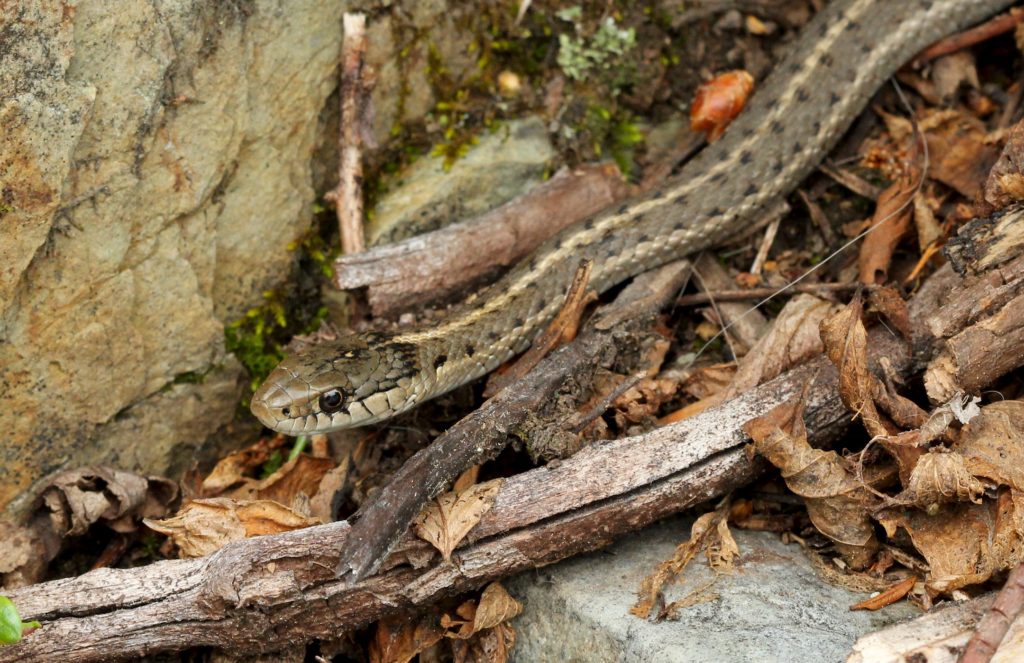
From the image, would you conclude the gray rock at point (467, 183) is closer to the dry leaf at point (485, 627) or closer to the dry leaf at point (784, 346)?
the dry leaf at point (784, 346)

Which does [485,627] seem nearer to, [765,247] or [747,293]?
[747,293]

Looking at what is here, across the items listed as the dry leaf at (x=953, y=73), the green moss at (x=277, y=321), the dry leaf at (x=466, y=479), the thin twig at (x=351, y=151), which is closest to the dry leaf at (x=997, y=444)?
the dry leaf at (x=466, y=479)

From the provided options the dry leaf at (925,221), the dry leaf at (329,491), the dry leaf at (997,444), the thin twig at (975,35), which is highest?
the thin twig at (975,35)

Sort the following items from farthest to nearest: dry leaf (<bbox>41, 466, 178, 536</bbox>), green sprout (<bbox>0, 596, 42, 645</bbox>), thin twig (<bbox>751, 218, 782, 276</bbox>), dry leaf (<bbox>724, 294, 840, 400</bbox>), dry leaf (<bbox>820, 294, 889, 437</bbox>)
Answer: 1. thin twig (<bbox>751, 218, 782, 276</bbox>)
2. dry leaf (<bbox>41, 466, 178, 536</bbox>)
3. dry leaf (<bbox>724, 294, 840, 400</bbox>)
4. dry leaf (<bbox>820, 294, 889, 437</bbox>)
5. green sprout (<bbox>0, 596, 42, 645</bbox>)

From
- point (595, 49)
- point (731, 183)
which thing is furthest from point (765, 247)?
point (595, 49)

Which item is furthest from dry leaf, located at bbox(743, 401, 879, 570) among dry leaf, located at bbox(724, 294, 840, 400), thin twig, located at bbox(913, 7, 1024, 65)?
thin twig, located at bbox(913, 7, 1024, 65)

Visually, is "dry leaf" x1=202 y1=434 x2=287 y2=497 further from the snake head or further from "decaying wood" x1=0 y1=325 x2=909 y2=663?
"decaying wood" x1=0 y1=325 x2=909 y2=663

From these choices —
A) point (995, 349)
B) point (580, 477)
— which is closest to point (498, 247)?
point (580, 477)
